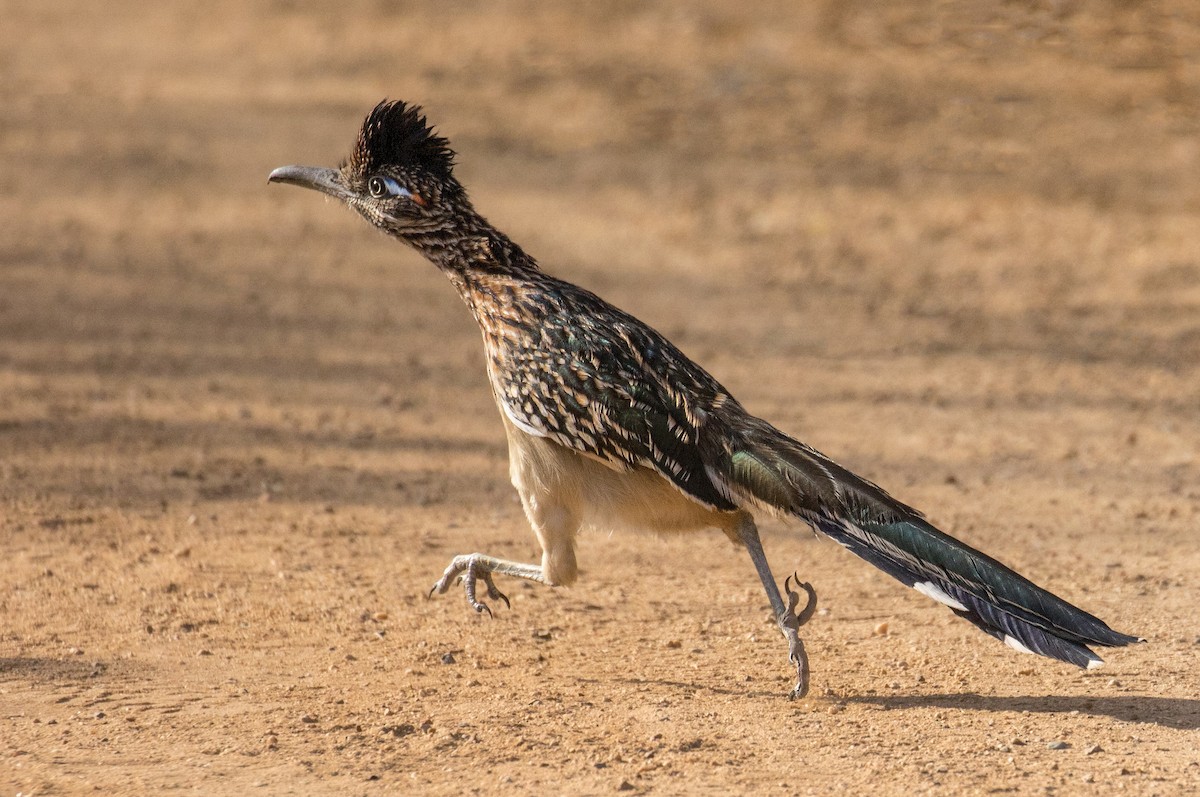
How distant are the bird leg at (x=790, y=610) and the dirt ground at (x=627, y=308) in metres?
0.15

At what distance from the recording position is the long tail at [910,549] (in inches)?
221

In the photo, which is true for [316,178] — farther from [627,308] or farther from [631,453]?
[627,308]

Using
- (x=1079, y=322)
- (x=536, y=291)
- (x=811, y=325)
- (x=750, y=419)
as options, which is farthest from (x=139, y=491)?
(x=1079, y=322)

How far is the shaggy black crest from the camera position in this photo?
6738mm

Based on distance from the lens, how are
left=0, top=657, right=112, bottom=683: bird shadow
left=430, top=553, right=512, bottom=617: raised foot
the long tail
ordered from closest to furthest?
the long tail
left=0, top=657, right=112, bottom=683: bird shadow
left=430, top=553, right=512, bottom=617: raised foot

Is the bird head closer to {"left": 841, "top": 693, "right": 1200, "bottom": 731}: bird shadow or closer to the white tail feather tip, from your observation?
the white tail feather tip

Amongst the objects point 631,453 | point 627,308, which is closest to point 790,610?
point 631,453

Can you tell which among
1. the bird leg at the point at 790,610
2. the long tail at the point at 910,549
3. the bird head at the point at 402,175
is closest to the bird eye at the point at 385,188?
the bird head at the point at 402,175

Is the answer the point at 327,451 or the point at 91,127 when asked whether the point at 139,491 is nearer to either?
the point at 327,451

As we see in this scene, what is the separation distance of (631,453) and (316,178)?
212 centimetres

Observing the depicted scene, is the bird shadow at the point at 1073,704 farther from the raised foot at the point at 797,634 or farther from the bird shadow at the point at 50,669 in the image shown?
the bird shadow at the point at 50,669

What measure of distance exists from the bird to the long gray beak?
0.34 metres

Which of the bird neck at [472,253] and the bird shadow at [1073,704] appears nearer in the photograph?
the bird shadow at [1073,704]

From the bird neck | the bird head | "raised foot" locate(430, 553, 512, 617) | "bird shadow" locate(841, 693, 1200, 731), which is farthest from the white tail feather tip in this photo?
the bird head
